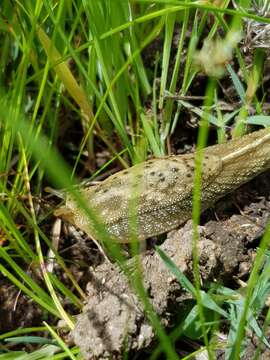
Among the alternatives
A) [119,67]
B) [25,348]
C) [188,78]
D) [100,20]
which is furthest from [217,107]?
[25,348]

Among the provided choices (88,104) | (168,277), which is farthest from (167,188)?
(88,104)

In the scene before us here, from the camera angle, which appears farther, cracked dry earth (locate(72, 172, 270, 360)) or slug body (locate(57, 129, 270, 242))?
slug body (locate(57, 129, 270, 242))

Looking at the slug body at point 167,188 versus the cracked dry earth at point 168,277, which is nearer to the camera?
the cracked dry earth at point 168,277

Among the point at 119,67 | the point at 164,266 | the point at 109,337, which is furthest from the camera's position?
the point at 119,67

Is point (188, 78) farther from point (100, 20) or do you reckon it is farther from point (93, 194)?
point (93, 194)

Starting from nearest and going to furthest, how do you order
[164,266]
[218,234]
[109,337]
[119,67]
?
[109,337] → [164,266] → [218,234] → [119,67]
